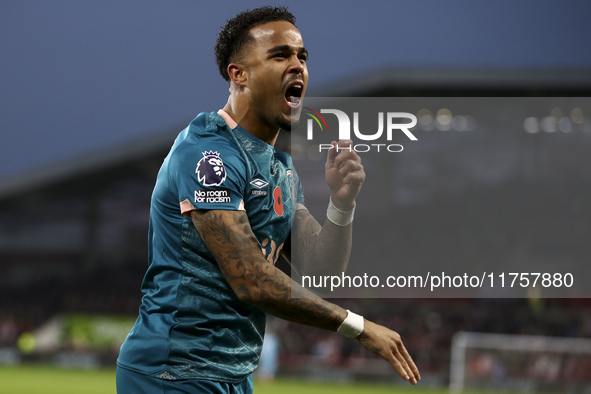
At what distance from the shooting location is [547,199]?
2352 centimetres

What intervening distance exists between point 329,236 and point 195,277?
2.58 ft

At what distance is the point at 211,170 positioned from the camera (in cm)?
289

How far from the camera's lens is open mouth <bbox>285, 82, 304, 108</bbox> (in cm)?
323

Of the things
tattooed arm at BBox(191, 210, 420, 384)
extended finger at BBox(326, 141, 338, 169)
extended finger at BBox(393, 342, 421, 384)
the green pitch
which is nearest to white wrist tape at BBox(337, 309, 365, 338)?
tattooed arm at BBox(191, 210, 420, 384)

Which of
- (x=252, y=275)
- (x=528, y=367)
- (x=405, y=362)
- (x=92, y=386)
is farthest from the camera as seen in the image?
(x=528, y=367)

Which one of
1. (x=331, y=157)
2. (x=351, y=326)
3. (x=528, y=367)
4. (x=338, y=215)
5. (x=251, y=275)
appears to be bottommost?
(x=351, y=326)

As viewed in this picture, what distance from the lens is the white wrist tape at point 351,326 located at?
9.61 feet

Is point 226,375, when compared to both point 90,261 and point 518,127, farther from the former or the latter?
point 90,261

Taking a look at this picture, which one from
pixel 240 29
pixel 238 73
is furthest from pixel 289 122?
pixel 240 29

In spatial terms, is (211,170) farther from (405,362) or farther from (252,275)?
(405,362)

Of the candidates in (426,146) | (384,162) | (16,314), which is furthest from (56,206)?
(426,146)

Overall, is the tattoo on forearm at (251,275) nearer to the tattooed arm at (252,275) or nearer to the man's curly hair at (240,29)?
the tattooed arm at (252,275)

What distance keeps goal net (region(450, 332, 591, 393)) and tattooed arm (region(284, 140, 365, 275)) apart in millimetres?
16558

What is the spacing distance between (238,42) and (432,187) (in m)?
25.3
